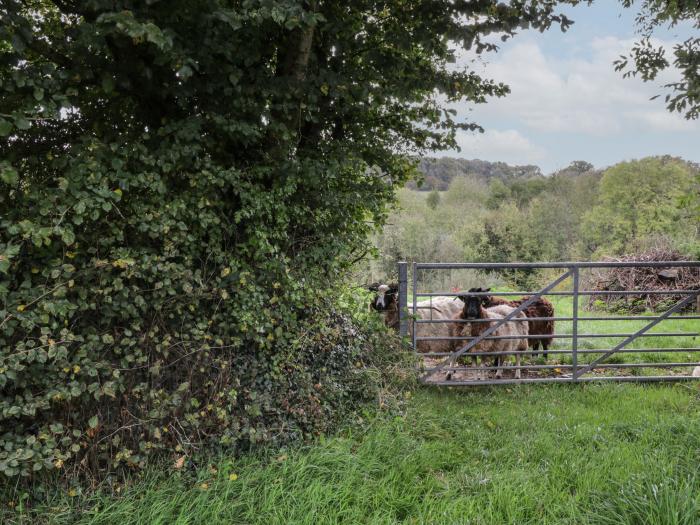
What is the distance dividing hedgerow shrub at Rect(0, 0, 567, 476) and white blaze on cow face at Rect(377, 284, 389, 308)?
171cm

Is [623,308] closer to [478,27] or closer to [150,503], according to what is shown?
[478,27]

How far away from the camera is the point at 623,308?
44.4 feet

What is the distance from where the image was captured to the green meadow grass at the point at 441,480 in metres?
3.08

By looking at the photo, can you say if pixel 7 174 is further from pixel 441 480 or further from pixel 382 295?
pixel 382 295

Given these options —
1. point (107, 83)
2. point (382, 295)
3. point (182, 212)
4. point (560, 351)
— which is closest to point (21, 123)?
point (107, 83)

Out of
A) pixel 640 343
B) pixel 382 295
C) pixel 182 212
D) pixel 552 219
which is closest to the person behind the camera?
pixel 182 212

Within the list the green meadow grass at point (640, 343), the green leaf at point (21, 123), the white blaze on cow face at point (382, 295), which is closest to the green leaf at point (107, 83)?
the green leaf at point (21, 123)

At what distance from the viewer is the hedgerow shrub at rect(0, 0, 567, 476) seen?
304 cm

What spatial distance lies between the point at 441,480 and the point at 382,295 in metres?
3.39

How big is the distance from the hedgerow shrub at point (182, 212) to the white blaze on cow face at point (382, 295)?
5.60 ft

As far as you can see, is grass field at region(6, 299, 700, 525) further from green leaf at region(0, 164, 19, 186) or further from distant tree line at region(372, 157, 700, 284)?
distant tree line at region(372, 157, 700, 284)

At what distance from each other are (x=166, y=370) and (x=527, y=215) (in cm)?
3057

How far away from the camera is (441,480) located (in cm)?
369

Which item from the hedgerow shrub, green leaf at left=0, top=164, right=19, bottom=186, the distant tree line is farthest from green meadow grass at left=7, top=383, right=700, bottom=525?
the distant tree line
